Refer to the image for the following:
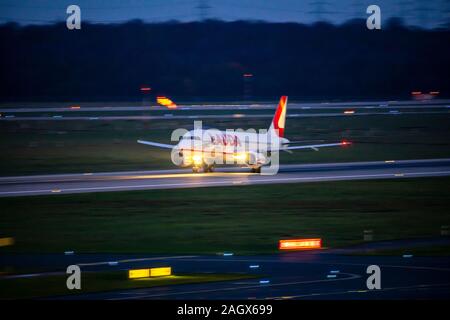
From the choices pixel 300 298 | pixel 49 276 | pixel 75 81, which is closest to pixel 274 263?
pixel 300 298

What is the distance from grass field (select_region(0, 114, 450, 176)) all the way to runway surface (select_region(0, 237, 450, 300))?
1325 inches

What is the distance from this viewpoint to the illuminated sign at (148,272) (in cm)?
2381

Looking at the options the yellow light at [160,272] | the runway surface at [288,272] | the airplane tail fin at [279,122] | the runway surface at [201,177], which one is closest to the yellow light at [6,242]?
the runway surface at [288,272]

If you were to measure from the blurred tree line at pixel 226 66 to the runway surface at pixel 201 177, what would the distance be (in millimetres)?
99505

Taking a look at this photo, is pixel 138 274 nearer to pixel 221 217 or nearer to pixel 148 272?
pixel 148 272

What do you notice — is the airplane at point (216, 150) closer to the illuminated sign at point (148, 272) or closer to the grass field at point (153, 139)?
the grass field at point (153, 139)

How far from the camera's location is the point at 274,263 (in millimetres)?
26609

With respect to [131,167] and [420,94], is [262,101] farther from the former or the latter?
[131,167]

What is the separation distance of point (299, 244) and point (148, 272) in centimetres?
804

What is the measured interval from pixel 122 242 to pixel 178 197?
44.0 feet

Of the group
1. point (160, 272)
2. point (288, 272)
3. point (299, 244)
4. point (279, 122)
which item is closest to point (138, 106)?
point (279, 122)

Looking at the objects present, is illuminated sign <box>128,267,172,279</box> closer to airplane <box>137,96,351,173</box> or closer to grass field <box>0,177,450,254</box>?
grass field <box>0,177,450,254</box>

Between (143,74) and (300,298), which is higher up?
(143,74)
